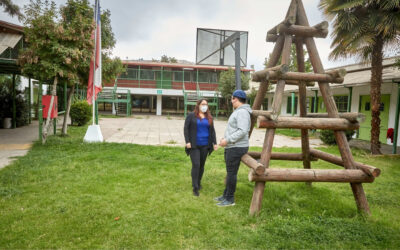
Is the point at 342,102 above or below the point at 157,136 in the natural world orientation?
above

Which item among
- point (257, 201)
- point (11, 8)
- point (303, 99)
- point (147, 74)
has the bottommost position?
point (257, 201)

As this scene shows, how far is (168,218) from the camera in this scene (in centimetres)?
349

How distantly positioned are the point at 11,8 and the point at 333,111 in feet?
66.9

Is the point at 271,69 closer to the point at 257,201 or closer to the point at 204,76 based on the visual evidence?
the point at 257,201

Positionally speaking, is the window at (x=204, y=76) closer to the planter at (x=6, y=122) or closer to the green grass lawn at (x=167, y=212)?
the planter at (x=6, y=122)

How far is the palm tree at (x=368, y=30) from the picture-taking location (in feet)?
25.9

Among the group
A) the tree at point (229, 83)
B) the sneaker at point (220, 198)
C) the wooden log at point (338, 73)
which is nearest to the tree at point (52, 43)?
the sneaker at point (220, 198)

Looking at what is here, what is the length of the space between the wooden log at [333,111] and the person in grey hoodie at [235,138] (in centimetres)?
122

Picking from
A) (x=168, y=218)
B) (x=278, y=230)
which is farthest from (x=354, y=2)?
(x=168, y=218)

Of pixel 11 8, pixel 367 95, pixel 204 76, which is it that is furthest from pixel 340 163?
pixel 204 76

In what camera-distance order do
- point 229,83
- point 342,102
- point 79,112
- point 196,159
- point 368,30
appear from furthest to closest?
point 229,83 → point 342,102 → point 79,112 → point 368,30 → point 196,159

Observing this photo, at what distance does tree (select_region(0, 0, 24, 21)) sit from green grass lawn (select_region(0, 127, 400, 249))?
1569 cm

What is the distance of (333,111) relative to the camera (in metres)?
3.96

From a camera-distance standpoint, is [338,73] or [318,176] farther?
[338,73]
